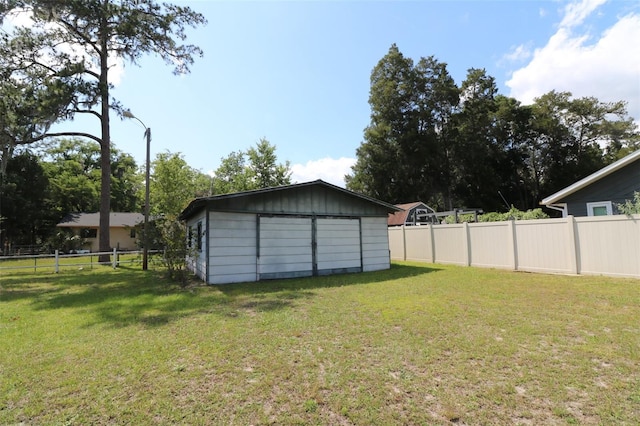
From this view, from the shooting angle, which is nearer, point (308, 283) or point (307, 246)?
point (308, 283)

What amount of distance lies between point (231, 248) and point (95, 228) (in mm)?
24923

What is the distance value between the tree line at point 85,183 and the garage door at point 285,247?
478 inches

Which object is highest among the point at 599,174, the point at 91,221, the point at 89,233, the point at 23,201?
the point at 23,201

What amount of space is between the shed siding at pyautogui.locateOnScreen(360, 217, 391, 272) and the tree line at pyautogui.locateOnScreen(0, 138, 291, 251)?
541 inches

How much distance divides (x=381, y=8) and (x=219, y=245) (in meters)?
9.38

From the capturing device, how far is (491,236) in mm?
11477

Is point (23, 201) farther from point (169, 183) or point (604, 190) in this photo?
point (604, 190)

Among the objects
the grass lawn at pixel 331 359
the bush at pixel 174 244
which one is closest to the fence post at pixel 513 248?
the grass lawn at pixel 331 359

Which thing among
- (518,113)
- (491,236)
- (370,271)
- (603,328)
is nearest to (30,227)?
(370,271)

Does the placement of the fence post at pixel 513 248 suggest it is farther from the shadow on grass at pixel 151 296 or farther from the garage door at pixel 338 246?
the garage door at pixel 338 246

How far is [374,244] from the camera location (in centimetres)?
1247

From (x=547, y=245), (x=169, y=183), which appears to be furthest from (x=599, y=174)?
(x=169, y=183)

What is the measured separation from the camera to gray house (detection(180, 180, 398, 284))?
954cm

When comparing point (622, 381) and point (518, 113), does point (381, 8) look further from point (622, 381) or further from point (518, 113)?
point (518, 113)
